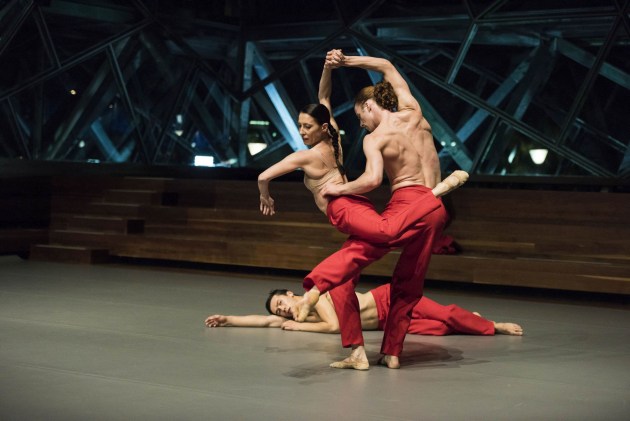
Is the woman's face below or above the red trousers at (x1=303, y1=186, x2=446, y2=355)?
above

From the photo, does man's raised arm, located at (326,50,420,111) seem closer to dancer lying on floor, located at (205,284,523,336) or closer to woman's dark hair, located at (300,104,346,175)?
woman's dark hair, located at (300,104,346,175)

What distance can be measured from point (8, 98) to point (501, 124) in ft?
19.7

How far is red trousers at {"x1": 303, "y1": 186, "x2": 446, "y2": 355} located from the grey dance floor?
0.79 feet

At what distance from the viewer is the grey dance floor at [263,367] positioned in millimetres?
4039

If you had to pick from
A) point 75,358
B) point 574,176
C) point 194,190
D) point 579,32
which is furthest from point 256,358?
point 579,32

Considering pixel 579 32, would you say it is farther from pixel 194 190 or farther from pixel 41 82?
pixel 41 82

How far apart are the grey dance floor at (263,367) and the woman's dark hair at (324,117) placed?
115cm

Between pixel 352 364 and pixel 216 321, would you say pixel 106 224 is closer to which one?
Result: pixel 216 321

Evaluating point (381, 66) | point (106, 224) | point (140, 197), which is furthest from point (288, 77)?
point (381, 66)

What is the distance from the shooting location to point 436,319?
6227 mm

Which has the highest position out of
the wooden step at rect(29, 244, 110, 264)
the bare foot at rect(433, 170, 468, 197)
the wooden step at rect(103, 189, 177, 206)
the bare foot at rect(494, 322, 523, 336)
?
the wooden step at rect(103, 189, 177, 206)

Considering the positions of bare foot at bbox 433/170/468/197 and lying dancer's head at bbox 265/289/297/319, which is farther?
lying dancer's head at bbox 265/289/297/319

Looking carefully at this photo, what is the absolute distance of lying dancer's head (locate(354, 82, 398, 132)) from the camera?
17.1ft

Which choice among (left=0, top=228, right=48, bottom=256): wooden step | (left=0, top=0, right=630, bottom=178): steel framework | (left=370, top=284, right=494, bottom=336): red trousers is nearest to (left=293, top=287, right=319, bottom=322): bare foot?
(left=370, top=284, right=494, bottom=336): red trousers
